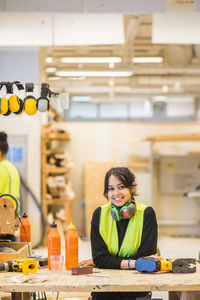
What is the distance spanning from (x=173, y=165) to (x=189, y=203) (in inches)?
32.9

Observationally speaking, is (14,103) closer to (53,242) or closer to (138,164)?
(53,242)

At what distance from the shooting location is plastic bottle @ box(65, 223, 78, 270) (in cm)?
270

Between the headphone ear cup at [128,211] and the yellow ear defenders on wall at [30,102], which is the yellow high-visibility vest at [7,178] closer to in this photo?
the yellow ear defenders on wall at [30,102]

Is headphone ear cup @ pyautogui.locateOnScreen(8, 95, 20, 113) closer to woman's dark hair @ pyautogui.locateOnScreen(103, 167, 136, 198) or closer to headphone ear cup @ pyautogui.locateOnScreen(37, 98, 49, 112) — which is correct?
headphone ear cup @ pyautogui.locateOnScreen(37, 98, 49, 112)

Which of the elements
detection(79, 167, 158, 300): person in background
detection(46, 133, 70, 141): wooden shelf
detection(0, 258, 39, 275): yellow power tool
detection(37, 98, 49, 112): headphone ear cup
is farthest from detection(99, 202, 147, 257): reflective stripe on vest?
detection(46, 133, 70, 141): wooden shelf

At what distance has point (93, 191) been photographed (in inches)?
328

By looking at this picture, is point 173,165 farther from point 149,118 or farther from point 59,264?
point 149,118

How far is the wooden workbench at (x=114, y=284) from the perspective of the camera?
2395 mm

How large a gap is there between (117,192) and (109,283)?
683 millimetres

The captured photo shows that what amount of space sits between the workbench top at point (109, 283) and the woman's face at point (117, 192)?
52 centimetres

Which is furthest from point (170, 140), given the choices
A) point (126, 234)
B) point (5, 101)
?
point (126, 234)

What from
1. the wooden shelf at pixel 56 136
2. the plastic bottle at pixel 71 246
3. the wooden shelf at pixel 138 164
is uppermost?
the wooden shelf at pixel 56 136

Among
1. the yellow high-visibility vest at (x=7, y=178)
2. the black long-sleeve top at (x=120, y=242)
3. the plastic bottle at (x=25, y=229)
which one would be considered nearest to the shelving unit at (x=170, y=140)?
the yellow high-visibility vest at (x=7, y=178)

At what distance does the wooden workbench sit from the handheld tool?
44 mm
